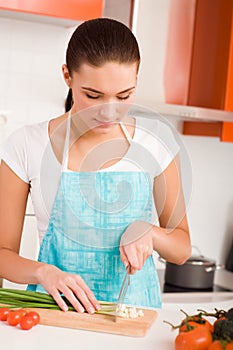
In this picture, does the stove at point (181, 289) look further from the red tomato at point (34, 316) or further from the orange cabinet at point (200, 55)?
the red tomato at point (34, 316)

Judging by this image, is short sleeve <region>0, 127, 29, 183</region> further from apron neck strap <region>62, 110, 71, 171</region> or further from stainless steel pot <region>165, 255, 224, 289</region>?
stainless steel pot <region>165, 255, 224, 289</region>

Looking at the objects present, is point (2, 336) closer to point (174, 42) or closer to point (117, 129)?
point (117, 129)

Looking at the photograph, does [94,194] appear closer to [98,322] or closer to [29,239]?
[98,322]

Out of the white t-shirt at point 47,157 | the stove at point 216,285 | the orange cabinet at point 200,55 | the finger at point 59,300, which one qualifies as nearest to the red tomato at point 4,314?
the finger at point 59,300

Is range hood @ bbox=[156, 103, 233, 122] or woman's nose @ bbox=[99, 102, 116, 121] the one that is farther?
range hood @ bbox=[156, 103, 233, 122]

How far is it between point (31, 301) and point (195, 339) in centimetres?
47

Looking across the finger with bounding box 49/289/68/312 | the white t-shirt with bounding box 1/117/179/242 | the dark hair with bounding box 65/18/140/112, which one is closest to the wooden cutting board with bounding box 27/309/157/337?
the finger with bounding box 49/289/68/312

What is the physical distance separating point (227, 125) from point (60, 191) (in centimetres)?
139

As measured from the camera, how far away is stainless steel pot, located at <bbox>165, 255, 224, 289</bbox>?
300 cm

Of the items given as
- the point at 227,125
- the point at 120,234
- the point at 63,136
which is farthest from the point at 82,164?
the point at 227,125

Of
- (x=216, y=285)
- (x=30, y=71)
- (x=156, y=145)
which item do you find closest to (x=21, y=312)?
(x=156, y=145)

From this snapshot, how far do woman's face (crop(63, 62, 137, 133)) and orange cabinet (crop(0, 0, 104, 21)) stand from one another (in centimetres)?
89

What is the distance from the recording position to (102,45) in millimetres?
1689

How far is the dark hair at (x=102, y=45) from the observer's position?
5.50 ft
